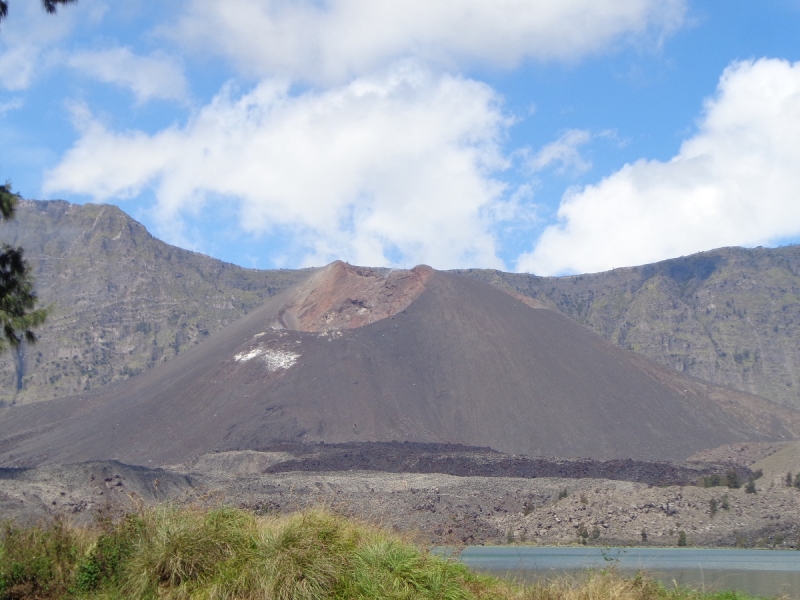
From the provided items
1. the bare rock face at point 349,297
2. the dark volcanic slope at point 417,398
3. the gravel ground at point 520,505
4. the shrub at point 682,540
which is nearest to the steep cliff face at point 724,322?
the dark volcanic slope at point 417,398

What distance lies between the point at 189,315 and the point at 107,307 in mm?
15899

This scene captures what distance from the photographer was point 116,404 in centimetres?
10319

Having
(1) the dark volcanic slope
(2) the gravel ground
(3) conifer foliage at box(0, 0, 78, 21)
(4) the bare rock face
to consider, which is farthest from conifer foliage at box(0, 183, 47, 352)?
(4) the bare rock face

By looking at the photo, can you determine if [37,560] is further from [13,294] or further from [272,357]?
[272,357]

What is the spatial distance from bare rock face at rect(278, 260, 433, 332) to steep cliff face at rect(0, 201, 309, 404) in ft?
171

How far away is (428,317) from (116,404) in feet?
123

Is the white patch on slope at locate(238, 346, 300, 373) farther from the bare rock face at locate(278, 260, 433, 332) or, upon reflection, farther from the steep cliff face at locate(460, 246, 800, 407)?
the steep cliff face at locate(460, 246, 800, 407)

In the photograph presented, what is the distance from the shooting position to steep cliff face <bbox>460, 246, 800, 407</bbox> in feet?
536

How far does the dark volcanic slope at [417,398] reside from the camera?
288 feet

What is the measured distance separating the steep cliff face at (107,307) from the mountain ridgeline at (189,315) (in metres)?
0.24

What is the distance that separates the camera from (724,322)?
180 meters

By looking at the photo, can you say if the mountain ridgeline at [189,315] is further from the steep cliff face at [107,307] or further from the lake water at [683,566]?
the lake water at [683,566]

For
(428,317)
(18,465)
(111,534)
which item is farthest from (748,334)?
(111,534)

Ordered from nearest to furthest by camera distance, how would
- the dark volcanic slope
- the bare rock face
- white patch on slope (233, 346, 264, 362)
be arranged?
the dark volcanic slope < white patch on slope (233, 346, 264, 362) < the bare rock face
